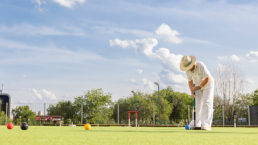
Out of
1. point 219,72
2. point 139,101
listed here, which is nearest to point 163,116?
point 139,101

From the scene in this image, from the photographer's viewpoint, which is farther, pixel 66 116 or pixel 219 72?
pixel 219 72

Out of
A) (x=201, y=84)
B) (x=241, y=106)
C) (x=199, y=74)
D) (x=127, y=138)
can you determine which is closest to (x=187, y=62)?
(x=199, y=74)

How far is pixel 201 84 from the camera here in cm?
771

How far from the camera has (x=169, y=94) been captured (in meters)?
60.0

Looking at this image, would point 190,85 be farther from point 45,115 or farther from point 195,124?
point 45,115

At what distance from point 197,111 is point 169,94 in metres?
52.5

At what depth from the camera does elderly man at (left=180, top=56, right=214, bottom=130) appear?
24.7 ft

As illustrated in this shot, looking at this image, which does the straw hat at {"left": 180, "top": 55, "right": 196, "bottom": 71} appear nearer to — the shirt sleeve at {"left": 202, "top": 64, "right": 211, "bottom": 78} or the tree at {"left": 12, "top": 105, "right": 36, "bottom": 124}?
the shirt sleeve at {"left": 202, "top": 64, "right": 211, "bottom": 78}

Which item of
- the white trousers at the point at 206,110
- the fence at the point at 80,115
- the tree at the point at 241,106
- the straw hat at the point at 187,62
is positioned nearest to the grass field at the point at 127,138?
the white trousers at the point at 206,110

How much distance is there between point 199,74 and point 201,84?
11.7 inches

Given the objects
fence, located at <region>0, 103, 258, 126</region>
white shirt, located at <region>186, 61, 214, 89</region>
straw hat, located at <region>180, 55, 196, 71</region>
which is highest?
straw hat, located at <region>180, 55, 196, 71</region>

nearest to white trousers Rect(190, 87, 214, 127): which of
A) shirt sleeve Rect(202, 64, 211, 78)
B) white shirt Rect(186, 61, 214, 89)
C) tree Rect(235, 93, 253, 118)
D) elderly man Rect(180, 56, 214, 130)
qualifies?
elderly man Rect(180, 56, 214, 130)

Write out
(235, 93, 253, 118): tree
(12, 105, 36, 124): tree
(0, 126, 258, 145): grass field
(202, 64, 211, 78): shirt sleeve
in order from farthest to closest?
(235, 93, 253, 118): tree → (12, 105, 36, 124): tree → (202, 64, 211, 78): shirt sleeve → (0, 126, 258, 145): grass field

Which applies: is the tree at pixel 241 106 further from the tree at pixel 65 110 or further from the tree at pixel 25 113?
the tree at pixel 25 113
